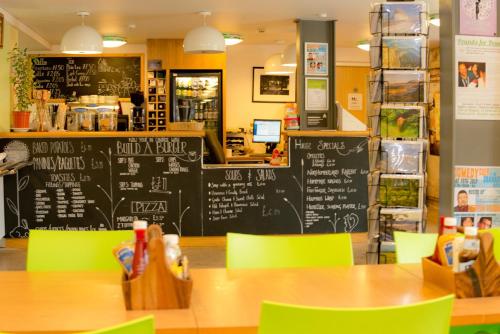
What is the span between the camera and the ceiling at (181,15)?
7398 mm

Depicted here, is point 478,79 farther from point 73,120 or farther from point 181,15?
point 181,15

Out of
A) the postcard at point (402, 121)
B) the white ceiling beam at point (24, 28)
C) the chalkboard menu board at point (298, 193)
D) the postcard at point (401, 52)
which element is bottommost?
the chalkboard menu board at point (298, 193)

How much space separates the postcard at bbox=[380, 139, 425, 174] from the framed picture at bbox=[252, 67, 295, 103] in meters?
7.26

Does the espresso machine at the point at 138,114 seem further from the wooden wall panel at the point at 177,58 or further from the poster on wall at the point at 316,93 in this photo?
the poster on wall at the point at 316,93

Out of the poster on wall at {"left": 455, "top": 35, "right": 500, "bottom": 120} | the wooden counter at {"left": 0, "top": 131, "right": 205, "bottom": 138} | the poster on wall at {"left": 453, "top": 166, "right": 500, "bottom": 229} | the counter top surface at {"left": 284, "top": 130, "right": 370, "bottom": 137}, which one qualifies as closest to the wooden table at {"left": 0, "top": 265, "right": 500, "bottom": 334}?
the poster on wall at {"left": 453, "top": 166, "right": 500, "bottom": 229}

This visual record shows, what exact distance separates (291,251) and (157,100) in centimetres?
796

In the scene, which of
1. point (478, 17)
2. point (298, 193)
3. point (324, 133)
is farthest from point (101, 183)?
point (478, 17)

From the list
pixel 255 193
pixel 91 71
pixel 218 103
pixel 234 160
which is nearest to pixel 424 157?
pixel 255 193

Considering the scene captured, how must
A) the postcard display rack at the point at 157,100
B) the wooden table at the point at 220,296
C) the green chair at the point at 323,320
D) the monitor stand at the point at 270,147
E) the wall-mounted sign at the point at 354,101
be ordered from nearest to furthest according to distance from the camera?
the green chair at the point at 323,320 → the wooden table at the point at 220,296 → the monitor stand at the point at 270,147 → the postcard display rack at the point at 157,100 → the wall-mounted sign at the point at 354,101

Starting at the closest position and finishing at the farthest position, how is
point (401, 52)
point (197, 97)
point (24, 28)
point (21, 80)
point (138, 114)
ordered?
point (401, 52), point (21, 80), point (138, 114), point (24, 28), point (197, 97)

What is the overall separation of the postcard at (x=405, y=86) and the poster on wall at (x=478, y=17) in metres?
0.53

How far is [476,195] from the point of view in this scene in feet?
12.6

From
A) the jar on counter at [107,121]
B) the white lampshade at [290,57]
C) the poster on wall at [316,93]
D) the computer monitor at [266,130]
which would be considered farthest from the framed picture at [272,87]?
the jar on counter at [107,121]

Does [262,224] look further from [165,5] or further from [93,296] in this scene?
[93,296]
